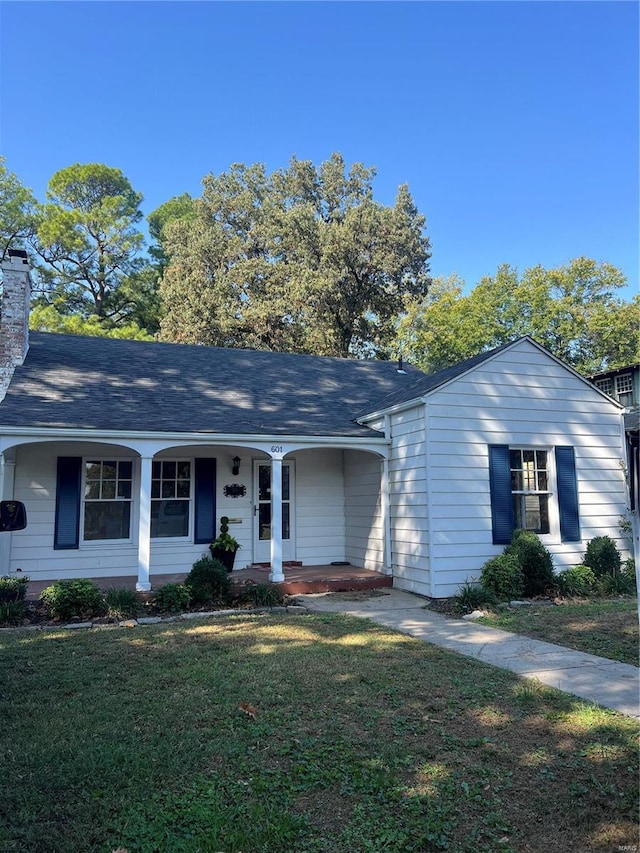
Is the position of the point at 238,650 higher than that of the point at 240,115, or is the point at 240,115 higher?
the point at 240,115

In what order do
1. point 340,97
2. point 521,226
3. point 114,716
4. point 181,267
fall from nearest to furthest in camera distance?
point 114,716
point 340,97
point 521,226
point 181,267

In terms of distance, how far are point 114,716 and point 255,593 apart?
167 inches

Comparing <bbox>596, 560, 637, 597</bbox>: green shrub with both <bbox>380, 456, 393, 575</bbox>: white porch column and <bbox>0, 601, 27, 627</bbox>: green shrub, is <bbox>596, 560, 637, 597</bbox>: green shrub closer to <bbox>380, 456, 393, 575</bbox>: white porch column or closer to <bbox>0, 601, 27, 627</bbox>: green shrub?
<bbox>380, 456, 393, 575</bbox>: white porch column

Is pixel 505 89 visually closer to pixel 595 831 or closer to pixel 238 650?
pixel 238 650

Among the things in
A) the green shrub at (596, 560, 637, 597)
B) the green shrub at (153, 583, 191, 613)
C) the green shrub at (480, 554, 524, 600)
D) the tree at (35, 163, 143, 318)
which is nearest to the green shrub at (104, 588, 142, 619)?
the green shrub at (153, 583, 191, 613)

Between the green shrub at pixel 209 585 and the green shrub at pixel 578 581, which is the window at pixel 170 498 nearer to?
the green shrub at pixel 209 585

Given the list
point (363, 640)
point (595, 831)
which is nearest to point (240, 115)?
Result: point (363, 640)

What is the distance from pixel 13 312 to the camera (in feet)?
34.4

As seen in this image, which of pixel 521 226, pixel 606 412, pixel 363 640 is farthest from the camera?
pixel 521 226

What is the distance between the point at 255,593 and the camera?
8164 mm

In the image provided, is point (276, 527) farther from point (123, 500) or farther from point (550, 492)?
point (550, 492)

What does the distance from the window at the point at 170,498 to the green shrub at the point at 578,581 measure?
6419mm

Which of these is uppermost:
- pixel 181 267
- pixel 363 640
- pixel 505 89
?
pixel 181 267

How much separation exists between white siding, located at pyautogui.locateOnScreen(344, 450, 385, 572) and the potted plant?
2437 mm
